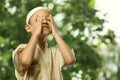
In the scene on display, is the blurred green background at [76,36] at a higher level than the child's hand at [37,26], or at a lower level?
lower

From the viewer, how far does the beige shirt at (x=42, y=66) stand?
3.03 ft

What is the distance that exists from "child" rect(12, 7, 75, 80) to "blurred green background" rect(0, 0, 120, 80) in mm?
1186

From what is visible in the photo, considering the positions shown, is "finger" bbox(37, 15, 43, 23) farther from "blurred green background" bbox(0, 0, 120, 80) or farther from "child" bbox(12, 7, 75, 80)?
"blurred green background" bbox(0, 0, 120, 80)

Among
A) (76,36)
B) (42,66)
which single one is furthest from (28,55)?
(76,36)

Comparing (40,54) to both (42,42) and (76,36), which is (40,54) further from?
(76,36)

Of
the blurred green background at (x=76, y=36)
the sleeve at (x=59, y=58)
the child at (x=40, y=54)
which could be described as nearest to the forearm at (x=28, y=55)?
the child at (x=40, y=54)

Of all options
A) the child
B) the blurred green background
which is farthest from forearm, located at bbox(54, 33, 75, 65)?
the blurred green background

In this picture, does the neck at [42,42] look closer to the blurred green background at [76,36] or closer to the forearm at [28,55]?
the forearm at [28,55]

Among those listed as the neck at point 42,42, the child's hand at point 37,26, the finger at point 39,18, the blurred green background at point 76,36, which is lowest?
the blurred green background at point 76,36

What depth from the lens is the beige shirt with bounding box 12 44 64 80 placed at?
A: 3.03 ft

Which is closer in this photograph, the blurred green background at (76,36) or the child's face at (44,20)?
the child's face at (44,20)

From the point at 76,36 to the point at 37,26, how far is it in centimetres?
142

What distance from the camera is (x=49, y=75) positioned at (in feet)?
3.11

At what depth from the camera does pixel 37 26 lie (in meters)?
0.95
